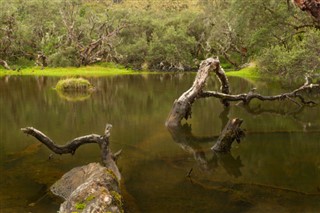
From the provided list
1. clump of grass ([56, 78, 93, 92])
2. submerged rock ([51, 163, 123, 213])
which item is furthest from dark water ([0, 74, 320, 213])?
clump of grass ([56, 78, 93, 92])

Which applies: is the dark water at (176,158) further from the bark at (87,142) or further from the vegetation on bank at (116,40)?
the vegetation on bank at (116,40)

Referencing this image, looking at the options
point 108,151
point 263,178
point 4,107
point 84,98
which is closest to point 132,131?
point 108,151

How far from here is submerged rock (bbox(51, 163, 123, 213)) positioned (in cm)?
1111

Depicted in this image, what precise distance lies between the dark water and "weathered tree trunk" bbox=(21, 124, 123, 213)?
2.12 ft

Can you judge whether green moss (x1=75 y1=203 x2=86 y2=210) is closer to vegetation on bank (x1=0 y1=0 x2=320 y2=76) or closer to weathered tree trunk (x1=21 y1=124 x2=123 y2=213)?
weathered tree trunk (x1=21 y1=124 x2=123 y2=213)

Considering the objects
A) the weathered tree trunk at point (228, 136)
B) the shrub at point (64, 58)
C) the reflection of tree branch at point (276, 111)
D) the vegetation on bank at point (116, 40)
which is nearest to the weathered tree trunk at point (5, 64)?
the vegetation on bank at point (116, 40)

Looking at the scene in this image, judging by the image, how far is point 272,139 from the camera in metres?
23.6

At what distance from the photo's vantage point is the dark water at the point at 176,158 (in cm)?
1429

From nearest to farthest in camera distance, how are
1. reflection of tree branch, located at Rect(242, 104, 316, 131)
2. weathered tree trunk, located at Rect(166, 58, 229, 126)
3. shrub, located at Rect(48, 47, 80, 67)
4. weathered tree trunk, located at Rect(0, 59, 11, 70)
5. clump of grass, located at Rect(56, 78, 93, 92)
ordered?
weathered tree trunk, located at Rect(166, 58, 229, 126) → reflection of tree branch, located at Rect(242, 104, 316, 131) → clump of grass, located at Rect(56, 78, 93, 92) → weathered tree trunk, located at Rect(0, 59, 11, 70) → shrub, located at Rect(48, 47, 80, 67)

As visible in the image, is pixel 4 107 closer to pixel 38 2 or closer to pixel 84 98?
pixel 84 98

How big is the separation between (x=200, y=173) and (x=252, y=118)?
46.3ft

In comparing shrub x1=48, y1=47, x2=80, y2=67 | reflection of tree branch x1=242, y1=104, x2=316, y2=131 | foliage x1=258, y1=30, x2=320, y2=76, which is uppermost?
foliage x1=258, y1=30, x2=320, y2=76

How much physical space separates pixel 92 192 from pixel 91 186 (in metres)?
0.35

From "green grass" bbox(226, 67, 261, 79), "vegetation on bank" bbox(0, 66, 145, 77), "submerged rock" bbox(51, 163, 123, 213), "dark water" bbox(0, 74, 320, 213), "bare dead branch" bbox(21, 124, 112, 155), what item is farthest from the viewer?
"vegetation on bank" bbox(0, 66, 145, 77)
